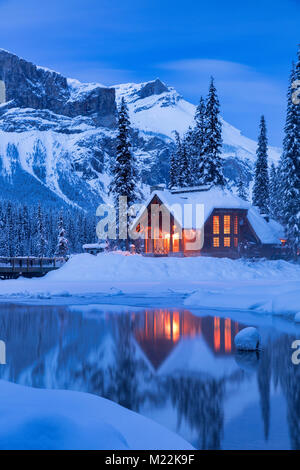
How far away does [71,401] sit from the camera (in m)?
8.73

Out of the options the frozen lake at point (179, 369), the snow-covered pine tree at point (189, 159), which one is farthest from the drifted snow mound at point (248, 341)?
the snow-covered pine tree at point (189, 159)

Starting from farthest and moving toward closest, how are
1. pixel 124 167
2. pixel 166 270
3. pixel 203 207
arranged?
pixel 124 167 → pixel 203 207 → pixel 166 270

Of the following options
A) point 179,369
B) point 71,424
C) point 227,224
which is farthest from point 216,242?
point 71,424

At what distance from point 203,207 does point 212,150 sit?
13.1m

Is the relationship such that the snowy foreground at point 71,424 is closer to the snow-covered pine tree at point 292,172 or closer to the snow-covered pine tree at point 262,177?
the snow-covered pine tree at point 292,172

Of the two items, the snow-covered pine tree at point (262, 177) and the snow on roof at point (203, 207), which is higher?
the snow-covered pine tree at point (262, 177)

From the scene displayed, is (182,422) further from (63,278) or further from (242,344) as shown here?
(63,278)

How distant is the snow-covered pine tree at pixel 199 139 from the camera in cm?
5981

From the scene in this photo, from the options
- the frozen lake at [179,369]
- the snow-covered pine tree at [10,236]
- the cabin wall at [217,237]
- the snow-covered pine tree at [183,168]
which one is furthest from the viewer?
the snow-covered pine tree at [10,236]

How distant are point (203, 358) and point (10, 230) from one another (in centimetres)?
10733

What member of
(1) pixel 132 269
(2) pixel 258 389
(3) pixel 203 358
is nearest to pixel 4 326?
(3) pixel 203 358

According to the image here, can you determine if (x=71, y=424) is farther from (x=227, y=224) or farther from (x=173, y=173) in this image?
(x=173, y=173)

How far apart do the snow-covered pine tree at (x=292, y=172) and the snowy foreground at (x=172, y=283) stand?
319 inches

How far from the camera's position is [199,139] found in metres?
65.8
